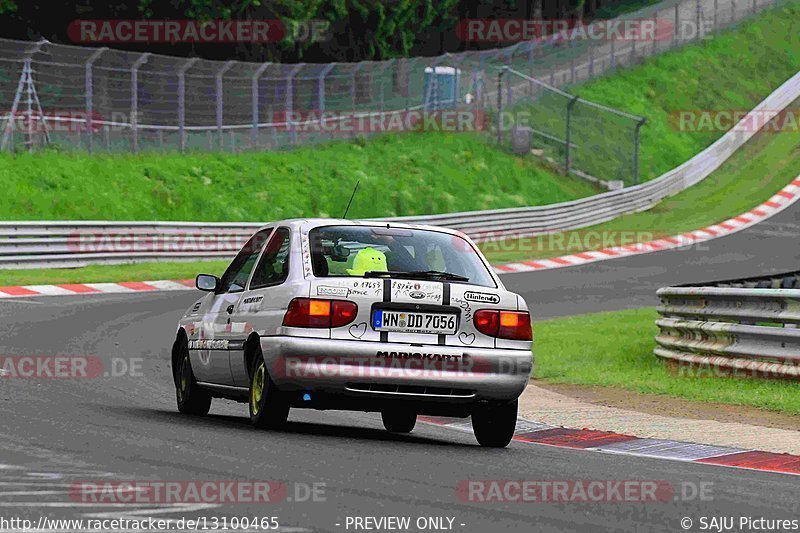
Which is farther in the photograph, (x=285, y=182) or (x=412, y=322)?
(x=285, y=182)

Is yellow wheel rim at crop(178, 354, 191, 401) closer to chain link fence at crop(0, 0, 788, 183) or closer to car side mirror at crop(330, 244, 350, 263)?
car side mirror at crop(330, 244, 350, 263)

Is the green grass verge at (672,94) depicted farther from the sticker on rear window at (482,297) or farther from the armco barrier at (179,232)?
the sticker on rear window at (482,297)

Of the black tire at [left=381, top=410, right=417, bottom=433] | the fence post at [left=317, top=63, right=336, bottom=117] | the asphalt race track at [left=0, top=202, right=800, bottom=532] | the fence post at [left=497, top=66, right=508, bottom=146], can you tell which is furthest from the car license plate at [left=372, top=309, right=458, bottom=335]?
the fence post at [left=497, top=66, right=508, bottom=146]

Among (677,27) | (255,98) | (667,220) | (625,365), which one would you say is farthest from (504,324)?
(677,27)

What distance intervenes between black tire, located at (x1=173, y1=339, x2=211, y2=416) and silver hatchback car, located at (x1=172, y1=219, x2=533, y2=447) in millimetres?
923

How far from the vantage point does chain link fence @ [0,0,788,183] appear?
3306cm

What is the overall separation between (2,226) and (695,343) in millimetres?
15287

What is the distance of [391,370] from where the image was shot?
33.2 feet

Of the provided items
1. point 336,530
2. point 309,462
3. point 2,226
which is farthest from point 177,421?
point 2,226

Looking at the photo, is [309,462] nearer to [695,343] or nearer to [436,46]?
[695,343]

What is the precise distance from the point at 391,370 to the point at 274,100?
2914 centimetres

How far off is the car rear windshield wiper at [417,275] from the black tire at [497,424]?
2.93ft

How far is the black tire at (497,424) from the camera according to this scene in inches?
417

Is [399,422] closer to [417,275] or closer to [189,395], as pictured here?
[189,395]
